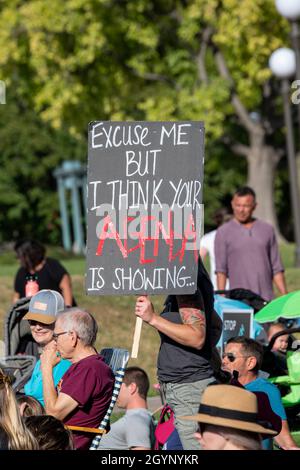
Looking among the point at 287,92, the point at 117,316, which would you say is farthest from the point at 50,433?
the point at 287,92

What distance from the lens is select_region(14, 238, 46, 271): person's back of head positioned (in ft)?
34.7

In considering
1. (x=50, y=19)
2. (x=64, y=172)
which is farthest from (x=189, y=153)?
(x=64, y=172)

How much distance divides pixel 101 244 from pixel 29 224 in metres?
38.6

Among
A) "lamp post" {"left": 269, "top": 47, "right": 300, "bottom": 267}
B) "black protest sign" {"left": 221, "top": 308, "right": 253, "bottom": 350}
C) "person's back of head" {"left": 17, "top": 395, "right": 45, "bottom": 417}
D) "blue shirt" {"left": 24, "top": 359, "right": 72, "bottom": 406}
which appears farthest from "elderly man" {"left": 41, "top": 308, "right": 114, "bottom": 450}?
"lamp post" {"left": 269, "top": 47, "right": 300, "bottom": 267}

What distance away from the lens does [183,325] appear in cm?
611

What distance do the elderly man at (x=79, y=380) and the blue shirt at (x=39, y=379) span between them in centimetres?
35

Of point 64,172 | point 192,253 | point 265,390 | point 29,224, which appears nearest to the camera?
point 192,253

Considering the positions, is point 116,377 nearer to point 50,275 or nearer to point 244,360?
point 244,360

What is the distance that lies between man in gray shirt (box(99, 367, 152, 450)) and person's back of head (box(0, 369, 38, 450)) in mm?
1238

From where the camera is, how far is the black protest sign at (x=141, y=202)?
650 cm

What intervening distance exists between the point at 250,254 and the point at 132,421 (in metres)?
4.07

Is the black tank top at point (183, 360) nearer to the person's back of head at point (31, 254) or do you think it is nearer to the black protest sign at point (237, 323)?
the black protest sign at point (237, 323)

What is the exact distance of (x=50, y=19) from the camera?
2592 cm

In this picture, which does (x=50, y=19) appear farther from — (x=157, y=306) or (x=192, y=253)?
(x=192, y=253)
